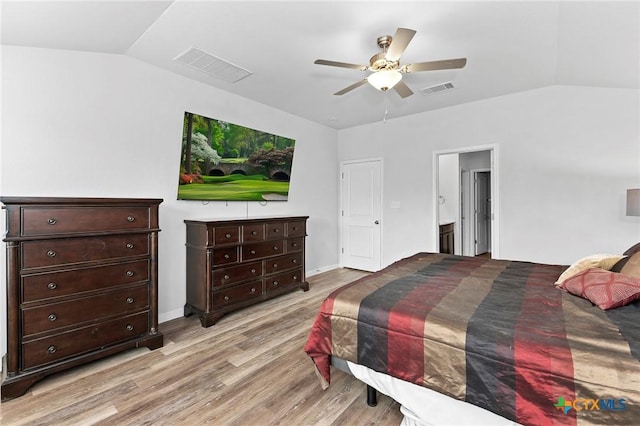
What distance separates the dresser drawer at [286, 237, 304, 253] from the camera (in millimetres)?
4082

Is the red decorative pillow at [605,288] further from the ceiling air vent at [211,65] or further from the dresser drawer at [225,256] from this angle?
the ceiling air vent at [211,65]

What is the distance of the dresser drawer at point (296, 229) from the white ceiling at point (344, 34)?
183 centimetres

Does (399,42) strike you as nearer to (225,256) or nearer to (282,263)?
(225,256)

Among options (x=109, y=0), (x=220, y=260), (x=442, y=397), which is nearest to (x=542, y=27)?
(x=442, y=397)

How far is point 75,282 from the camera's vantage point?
7.24 ft

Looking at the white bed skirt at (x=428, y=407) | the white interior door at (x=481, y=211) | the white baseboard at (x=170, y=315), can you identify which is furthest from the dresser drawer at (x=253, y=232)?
the white interior door at (x=481, y=211)

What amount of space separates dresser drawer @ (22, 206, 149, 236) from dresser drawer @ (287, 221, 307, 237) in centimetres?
Result: 187

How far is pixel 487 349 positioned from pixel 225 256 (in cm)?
267

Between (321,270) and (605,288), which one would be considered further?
(321,270)

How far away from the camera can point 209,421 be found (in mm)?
1748

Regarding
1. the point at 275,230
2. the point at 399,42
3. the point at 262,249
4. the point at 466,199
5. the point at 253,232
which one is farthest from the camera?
the point at 466,199

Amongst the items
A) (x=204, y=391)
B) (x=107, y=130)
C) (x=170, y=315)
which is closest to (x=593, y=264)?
(x=204, y=391)

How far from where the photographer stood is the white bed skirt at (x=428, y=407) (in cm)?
136

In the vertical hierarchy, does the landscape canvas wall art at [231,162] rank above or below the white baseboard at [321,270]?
above
